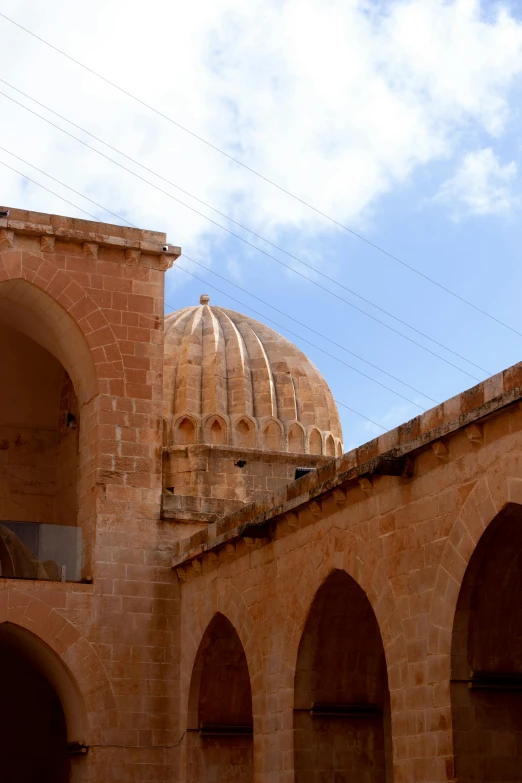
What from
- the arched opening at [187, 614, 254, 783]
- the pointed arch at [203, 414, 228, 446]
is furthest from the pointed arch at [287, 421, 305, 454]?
the arched opening at [187, 614, 254, 783]

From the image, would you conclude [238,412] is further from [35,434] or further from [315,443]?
[35,434]

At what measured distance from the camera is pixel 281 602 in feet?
39.0

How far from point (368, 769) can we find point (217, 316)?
10.8 m

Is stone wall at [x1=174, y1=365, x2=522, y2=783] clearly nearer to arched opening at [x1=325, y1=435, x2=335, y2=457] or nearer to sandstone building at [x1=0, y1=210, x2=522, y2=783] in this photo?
sandstone building at [x1=0, y1=210, x2=522, y2=783]

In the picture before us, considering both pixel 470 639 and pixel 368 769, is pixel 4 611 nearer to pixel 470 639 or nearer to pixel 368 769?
pixel 368 769

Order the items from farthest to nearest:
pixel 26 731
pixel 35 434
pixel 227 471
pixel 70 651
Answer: pixel 227 471, pixel 35 434, pixel 26 731, pixel 70 651

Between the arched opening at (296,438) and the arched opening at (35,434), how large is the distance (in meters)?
3.58

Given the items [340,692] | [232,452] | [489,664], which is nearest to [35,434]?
[232,452]

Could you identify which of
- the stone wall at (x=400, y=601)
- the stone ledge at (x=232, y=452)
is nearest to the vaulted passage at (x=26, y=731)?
the stone ledge at (x=232, y=452)

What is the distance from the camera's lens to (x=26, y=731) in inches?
675

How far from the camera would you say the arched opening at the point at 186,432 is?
18906mm

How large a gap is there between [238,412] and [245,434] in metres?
0.37

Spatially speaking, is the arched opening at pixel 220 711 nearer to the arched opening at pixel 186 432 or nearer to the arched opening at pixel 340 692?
the arched opening at pixel 340 692

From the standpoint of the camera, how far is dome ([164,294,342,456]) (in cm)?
1897
